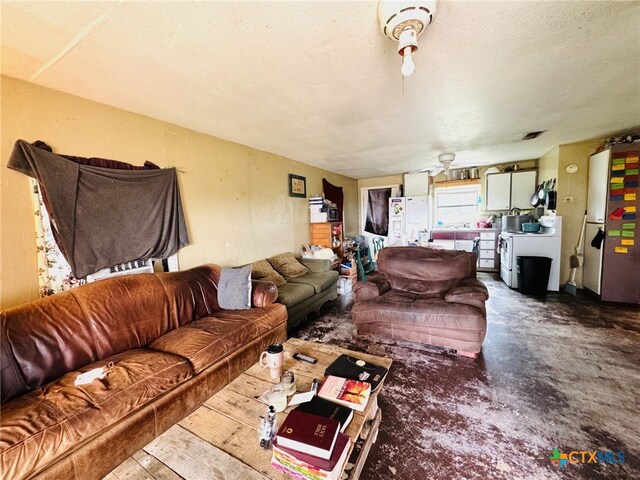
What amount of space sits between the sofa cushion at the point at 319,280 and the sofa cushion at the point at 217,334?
0.90 meters

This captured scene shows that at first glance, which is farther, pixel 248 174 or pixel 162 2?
pixel 248 174

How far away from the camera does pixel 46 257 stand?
70.4 inches

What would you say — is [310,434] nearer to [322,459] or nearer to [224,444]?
[322,459]

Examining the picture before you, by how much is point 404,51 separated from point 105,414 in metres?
2.38

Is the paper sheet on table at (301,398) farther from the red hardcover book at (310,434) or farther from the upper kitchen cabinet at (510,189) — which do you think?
the upper kitchen cabinet at (510,189)

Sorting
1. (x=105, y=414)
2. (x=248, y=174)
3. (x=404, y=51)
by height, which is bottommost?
(x=105, y=414)

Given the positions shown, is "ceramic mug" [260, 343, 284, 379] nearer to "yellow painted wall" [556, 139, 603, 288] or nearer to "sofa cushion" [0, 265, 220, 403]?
"sofa cushion" [0, 265, 220, 403]

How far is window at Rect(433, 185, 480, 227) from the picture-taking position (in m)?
5.84

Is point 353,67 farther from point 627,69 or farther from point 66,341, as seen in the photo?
point 66,341

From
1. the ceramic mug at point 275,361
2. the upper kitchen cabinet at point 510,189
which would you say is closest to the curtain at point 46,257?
the ceramic mug at point 275,361

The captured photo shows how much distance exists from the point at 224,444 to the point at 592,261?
16.9 feet

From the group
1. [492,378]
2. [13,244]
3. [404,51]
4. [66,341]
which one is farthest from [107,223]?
[492,378]

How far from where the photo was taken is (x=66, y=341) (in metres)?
1.60

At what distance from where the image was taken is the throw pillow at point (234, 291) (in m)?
2.44
